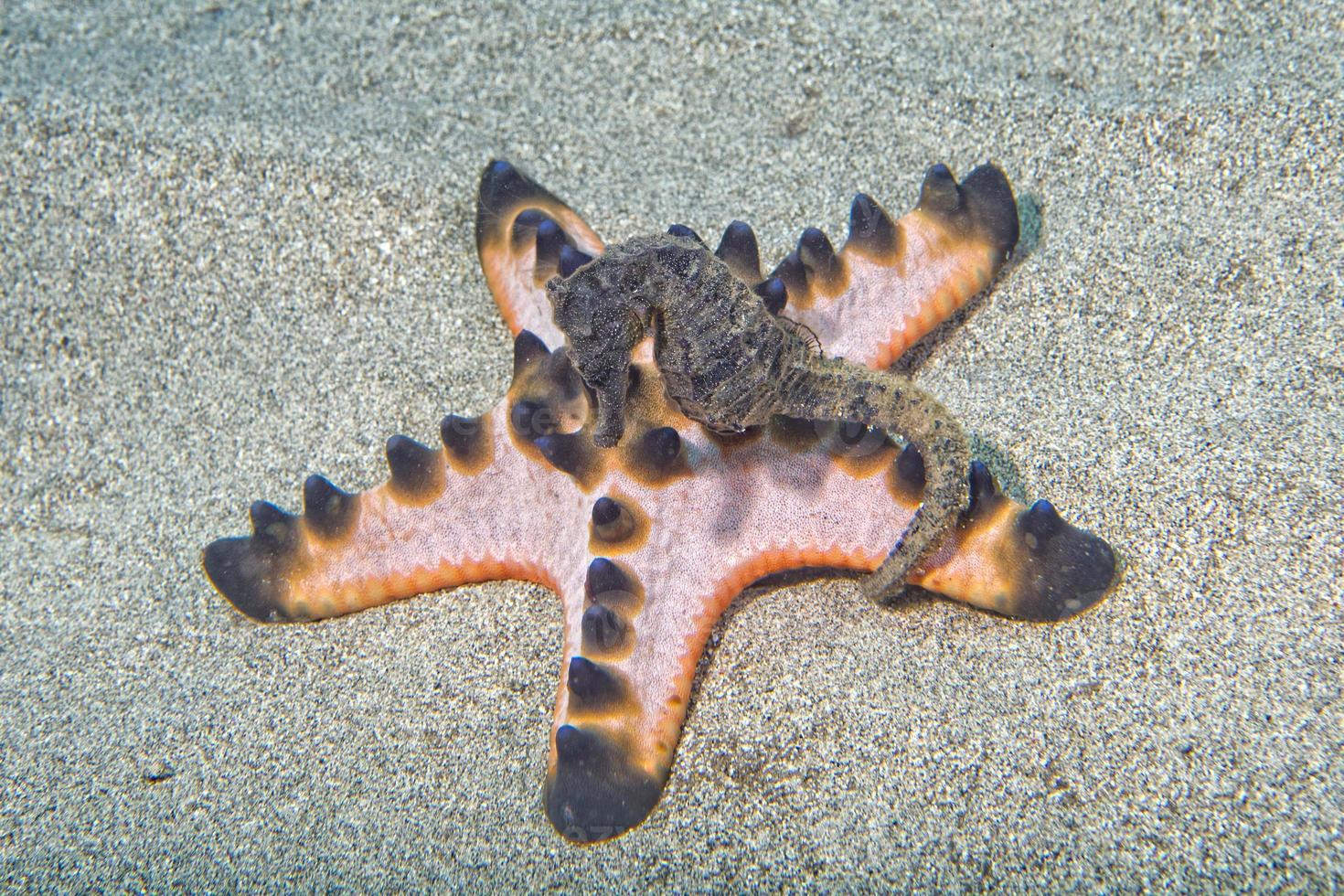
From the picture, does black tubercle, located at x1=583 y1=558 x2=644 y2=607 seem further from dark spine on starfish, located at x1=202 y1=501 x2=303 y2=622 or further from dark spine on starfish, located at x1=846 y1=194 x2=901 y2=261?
dark spine on starfish, located at x1=846 y1=194 x2=901 y2=261

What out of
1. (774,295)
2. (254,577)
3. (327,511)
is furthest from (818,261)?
(254,577)

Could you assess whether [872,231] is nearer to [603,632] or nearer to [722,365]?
[722,365]

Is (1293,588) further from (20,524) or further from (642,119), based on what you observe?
(20,524)

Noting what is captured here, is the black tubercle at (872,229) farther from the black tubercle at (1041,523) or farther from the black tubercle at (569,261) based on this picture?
the black tubercle at (1041,523)

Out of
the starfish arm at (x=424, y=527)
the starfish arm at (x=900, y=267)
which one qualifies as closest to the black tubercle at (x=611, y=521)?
the starfish arm at (x=424, y=527)

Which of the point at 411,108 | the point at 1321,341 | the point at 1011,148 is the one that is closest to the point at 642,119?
the point at 411,108

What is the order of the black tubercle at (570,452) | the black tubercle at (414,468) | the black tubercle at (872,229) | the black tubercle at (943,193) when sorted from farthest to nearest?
the black tubercle at (943,193) → the black tubercle at (872,229) → the black tubercle at (414,468) → the black tubercle at (570,452)

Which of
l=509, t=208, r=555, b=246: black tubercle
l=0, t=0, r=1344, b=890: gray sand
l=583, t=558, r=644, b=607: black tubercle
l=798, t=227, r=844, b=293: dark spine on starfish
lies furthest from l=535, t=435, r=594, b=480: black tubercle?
l=509, t=208, r=555, b=246: black tubercle
